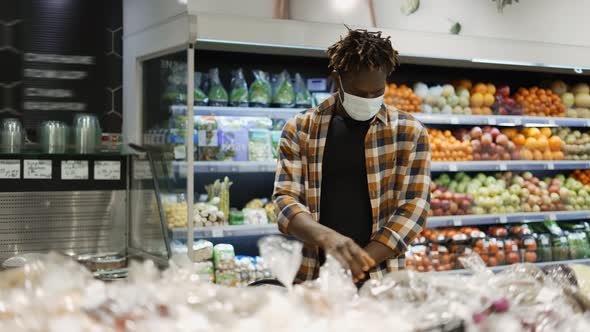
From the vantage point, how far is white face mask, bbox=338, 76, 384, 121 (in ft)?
8.05

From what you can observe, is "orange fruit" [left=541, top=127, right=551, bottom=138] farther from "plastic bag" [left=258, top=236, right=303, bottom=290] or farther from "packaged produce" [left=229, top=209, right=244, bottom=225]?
"plastic bag" [left=258, top=236, right=303, bottom=290]

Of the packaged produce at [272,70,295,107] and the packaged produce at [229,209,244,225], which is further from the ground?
the packaged produce at [272,70,295,107]

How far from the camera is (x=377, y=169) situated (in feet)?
8.43

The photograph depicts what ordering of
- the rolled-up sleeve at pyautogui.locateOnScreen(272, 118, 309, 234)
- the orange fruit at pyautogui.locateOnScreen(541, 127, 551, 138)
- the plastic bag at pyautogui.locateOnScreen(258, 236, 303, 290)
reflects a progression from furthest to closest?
the orange fruit at pyautogui.locateOnScreen(541, 127, 551, 138) → the rolled-up sleeve at pyautogui.locateOnScreen(272, 118, 309, 234) → the plastic bag at pyautogui.locateOnScreen(258, 236, 303, 290)

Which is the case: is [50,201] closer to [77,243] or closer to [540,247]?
[77,243]

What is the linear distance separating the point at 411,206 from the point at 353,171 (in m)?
0.26

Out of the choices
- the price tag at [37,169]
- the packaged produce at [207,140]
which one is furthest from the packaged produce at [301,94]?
the price tag at [37,169]

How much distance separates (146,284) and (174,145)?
2533 millimetres

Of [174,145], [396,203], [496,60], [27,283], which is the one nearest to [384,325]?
[27,283]

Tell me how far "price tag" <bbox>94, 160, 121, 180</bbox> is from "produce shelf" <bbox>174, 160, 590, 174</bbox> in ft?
1.33

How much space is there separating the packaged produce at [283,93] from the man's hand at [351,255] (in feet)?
8.34

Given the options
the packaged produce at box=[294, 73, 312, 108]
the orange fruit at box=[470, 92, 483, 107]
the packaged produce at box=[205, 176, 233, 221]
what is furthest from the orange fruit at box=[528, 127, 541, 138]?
the packaged produce at box=[205, 176, 233, 221]

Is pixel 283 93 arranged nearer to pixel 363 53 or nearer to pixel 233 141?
pixel 233 141

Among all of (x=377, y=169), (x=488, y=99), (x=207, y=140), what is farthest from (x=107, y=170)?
(x=488, y=99)
